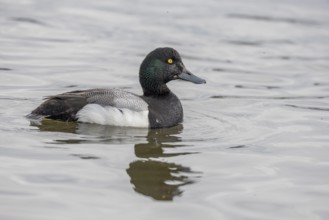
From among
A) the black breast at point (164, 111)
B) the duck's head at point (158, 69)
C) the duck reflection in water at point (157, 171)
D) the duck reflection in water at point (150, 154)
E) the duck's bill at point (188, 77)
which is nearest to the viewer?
the duck reflection in water at point (157, 171)

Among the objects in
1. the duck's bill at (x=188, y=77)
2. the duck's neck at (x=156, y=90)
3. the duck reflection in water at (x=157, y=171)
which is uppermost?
the duck's bill at (x=188, y=77)

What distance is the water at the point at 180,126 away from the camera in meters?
8.09

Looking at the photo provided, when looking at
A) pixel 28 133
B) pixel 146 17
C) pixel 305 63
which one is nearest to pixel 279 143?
pixel 28 133

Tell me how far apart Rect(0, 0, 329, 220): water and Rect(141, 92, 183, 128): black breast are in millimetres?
162

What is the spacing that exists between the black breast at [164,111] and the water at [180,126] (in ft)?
0.53

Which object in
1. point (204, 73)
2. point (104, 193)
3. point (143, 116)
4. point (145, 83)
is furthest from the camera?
point (204, 73)

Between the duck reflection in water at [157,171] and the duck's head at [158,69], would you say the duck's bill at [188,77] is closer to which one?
the duck's head at [158,69]

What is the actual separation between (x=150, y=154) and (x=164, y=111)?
5.91ft

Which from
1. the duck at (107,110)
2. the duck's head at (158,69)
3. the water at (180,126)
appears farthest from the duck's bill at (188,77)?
the duck at (107,110)

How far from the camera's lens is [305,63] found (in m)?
16.7

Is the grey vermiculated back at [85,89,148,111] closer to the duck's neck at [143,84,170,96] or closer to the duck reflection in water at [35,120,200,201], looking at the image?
the duck reflection in water at [35,120,200,201]

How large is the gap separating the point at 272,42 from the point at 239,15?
9.26 feet

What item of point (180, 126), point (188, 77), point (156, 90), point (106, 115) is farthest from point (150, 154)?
point (188, 77)

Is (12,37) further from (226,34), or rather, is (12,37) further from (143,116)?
(143,116)
